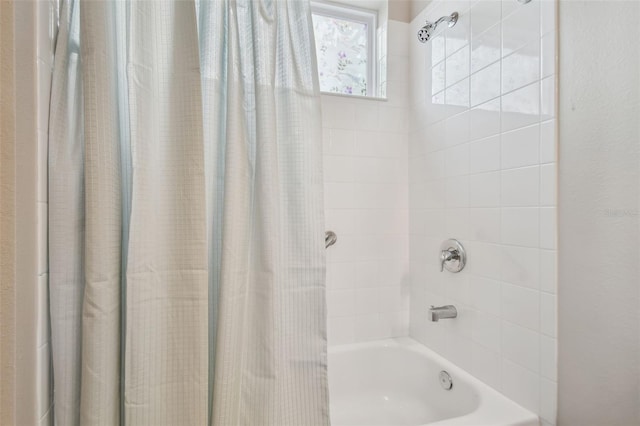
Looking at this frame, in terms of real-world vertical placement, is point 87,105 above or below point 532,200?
above

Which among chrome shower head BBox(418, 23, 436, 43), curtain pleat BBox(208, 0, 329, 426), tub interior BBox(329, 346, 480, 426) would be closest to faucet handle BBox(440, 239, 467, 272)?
tub interior BBox(329, 346, 480, 426)

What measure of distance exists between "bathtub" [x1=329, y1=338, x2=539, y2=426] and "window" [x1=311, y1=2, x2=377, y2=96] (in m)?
1.34

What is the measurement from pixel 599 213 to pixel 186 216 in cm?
107

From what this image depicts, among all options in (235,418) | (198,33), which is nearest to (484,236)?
(235,418)

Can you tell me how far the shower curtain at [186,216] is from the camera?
2.58ft

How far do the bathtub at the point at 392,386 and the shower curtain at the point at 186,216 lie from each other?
73cm

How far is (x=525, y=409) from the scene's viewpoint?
3.61 feet

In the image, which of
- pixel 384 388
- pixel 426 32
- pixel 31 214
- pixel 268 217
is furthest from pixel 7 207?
pixel 384 388

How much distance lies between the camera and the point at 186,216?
850 millimetres

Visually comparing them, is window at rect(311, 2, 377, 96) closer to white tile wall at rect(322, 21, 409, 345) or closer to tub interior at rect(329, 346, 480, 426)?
white tile wall at rect(322, 21, 409, 345)

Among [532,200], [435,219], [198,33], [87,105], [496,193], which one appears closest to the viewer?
[87,105]

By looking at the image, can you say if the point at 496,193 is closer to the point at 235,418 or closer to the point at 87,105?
the point at 235,418

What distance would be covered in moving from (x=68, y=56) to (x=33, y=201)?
1.36 ft

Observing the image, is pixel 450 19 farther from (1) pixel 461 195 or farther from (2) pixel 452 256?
(2) pixel 452 256
